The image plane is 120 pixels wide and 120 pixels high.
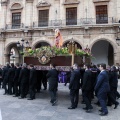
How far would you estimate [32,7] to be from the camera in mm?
22406

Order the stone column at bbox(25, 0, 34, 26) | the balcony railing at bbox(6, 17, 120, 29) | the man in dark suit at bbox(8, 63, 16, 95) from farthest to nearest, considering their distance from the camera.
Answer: the stone column at bbox(25, 0, 34, 26), the balcony railing at bbox(6, 17, 120, 29), the man in dark suit at bbox(8, 63, 16, 95)

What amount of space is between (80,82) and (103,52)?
49.4 feet

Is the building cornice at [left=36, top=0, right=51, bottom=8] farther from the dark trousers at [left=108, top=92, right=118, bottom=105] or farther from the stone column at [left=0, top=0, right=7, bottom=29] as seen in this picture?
the dark trousers at [left=108, top=92, right=118, bottom=105]

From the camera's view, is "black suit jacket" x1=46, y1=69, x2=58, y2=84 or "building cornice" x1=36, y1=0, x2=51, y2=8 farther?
"building cornice" x1=36, y1=0, x2=51, y2=8

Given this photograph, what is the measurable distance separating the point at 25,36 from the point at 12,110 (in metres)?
15.5

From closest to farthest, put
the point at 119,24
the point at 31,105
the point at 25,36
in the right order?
1. the point at 31,105
2. the point at 119,24
3. the point at 25,36

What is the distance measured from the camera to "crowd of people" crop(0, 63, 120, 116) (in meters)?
6.68

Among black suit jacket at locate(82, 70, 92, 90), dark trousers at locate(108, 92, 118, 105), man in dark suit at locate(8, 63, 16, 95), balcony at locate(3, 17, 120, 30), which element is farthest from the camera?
balcony at locate(3, 17, 120, 30)

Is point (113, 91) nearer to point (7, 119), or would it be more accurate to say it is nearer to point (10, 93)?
point (7, 119)

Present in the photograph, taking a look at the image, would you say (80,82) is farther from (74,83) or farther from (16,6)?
(16,6)

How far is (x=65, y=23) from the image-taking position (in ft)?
68.4

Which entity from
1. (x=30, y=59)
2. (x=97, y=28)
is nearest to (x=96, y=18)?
(x=97, y=28)

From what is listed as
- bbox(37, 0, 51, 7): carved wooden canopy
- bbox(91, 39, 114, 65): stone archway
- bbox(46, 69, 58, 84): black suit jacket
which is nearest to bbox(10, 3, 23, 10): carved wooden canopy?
bbox(37, 0, 51, 7): carved wooden canopy

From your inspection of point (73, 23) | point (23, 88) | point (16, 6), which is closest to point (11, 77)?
point (23, 88)
